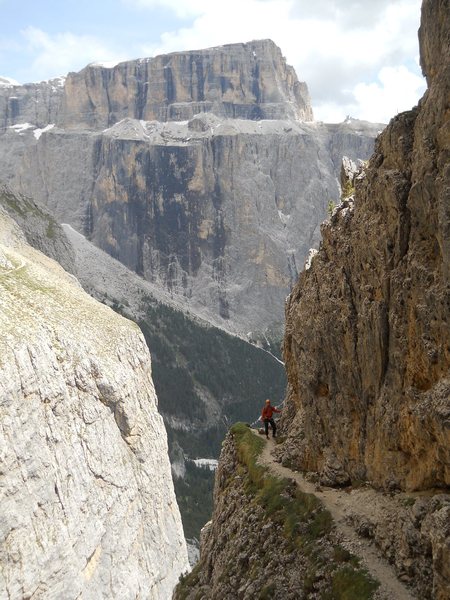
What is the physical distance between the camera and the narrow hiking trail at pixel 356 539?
1884 centimetres

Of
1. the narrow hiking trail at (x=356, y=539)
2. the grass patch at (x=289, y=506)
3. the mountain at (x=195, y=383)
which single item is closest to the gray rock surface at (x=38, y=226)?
the mountain at (x=195, y=383)

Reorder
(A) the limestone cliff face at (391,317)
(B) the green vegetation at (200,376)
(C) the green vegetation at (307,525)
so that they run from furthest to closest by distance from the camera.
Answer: (B) the green vegetation at (200,376), (A) the limestone cliff face at (391,317), (C) the green vegetation at (307,525)

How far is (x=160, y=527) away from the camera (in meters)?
79.6

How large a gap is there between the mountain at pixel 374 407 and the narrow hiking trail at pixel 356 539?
0.06m

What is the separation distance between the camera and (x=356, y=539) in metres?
22.0

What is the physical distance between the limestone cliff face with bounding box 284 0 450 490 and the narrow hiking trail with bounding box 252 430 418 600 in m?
0.91

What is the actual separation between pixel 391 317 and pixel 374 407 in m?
3.91

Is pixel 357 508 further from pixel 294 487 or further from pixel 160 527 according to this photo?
pixel 160 527

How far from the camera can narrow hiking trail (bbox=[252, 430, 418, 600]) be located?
742 inches

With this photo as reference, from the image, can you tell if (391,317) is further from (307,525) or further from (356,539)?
(307,525)

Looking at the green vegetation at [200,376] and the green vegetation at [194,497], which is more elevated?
the green vegetation at [200,376]

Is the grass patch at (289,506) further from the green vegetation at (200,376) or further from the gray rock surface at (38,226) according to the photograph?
the green vegetation at (200,376)

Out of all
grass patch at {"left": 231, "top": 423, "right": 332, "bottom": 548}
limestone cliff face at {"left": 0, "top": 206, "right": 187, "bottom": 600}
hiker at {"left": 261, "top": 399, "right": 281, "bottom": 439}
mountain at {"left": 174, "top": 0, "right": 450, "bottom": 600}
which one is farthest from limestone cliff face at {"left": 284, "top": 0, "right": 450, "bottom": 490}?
limestone cliff face at {"left": 0, "top": 206, "right": 187, "bottom": 600}

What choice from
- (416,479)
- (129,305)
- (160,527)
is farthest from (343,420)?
(129,305)
